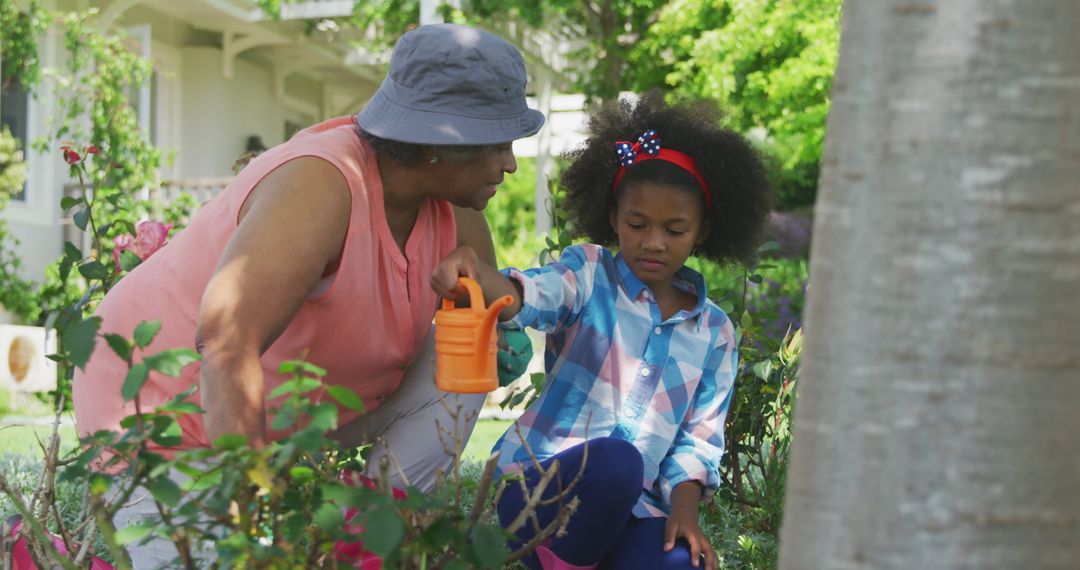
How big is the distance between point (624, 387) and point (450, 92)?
2.75 ft

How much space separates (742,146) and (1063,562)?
2.03 meters

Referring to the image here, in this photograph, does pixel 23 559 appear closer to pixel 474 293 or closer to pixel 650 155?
pixel 474 293

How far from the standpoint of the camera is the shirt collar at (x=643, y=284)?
2791 mm

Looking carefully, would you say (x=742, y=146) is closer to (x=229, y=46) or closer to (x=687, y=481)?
(x=687, y=481)

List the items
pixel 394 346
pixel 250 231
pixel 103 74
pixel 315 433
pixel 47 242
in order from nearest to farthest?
1. pixel 315 433
2. pixel 250 231
3. pixel 394 346
4. pixel 103 74
5. pixel 47 242

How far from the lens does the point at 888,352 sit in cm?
109

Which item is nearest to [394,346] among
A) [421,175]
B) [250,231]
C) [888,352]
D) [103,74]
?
[421,175]

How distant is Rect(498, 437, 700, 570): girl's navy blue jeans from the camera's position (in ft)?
8.36

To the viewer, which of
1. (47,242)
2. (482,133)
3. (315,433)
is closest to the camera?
(315,433)

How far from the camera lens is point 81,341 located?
1.41m

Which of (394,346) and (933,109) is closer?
(933,109)

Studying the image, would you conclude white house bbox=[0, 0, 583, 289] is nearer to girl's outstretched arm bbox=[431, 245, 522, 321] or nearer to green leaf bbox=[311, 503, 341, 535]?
girl's outstretched arm bbox=[431, 245, 522, 321]

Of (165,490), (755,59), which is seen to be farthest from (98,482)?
(755,59)

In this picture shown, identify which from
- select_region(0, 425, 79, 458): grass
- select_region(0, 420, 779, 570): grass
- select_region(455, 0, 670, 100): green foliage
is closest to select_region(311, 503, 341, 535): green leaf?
select_region(0, 420, 779, 570): grass
